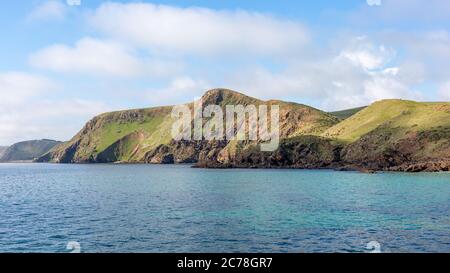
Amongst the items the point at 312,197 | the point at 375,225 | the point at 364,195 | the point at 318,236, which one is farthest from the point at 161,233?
the point at 364,195

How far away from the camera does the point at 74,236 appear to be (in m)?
47.4

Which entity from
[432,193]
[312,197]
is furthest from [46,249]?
[432,193]

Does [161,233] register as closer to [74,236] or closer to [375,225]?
[74,236]

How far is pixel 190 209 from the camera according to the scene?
7050 cm
